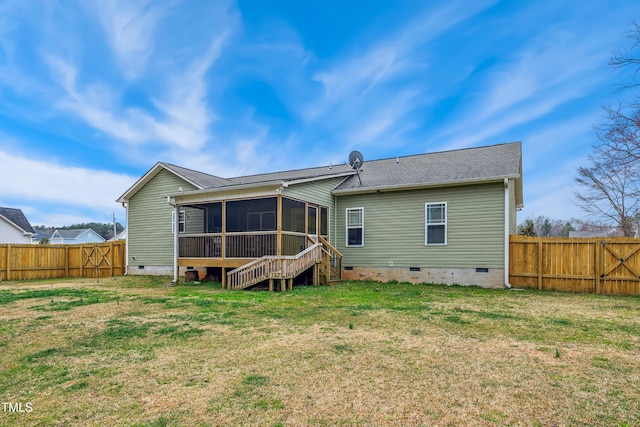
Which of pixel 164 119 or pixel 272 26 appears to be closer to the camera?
pixel 272 26

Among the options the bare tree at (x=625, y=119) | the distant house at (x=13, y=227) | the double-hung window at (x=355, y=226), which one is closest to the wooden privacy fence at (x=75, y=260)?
the double-hung window at (x=355, y=226)

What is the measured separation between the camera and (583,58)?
41.0ft

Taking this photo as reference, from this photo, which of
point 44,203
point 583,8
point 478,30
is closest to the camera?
point 583,8

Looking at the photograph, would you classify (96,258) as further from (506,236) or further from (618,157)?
(618,157)

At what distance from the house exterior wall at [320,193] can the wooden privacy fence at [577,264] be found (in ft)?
20.8

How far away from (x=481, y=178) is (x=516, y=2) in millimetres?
6011

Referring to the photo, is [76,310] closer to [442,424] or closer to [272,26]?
[442,424]

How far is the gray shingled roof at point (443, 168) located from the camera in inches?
471

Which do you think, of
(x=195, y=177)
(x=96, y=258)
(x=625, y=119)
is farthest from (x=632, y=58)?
(x=96, y=258)

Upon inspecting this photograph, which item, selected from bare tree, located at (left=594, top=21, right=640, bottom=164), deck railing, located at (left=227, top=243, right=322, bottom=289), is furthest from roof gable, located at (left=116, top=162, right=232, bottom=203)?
bare tree, located at (left=594, top=21, right=640, bottom=164)

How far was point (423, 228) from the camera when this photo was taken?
12695 millimetres

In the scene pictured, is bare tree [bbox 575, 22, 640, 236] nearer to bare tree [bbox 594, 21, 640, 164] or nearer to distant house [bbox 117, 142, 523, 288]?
bare tree [bbox 594, 21, 640, 164]

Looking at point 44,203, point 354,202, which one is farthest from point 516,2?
point 44,203

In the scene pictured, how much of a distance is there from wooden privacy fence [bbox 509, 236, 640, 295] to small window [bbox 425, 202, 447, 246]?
2.09m
